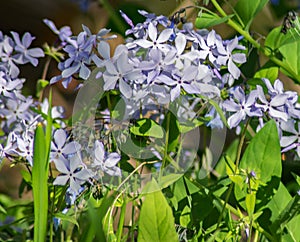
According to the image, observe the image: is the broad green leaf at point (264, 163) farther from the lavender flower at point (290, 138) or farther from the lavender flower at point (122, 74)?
the lavender flower at point (122, 74)

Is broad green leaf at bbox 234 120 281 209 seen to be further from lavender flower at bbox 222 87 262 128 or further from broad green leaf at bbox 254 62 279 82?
broad green leaf at bbox 254 62 279 82

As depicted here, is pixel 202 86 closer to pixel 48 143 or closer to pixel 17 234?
pixel 48 143

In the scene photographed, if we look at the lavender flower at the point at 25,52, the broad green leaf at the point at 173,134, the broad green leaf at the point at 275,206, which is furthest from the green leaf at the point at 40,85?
the broad green leaf at the point at 275,206

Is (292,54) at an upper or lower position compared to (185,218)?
upper

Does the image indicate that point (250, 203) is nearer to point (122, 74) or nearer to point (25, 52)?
point (122, 74)

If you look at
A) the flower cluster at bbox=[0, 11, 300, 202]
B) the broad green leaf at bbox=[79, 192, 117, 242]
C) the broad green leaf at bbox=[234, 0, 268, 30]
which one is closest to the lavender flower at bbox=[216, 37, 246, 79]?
the flower cluster at bbox=[0, 11, 300, 202]

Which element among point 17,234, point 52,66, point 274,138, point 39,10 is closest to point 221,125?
point 274,138

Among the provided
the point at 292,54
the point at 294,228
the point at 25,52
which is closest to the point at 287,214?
the point at 294,228
